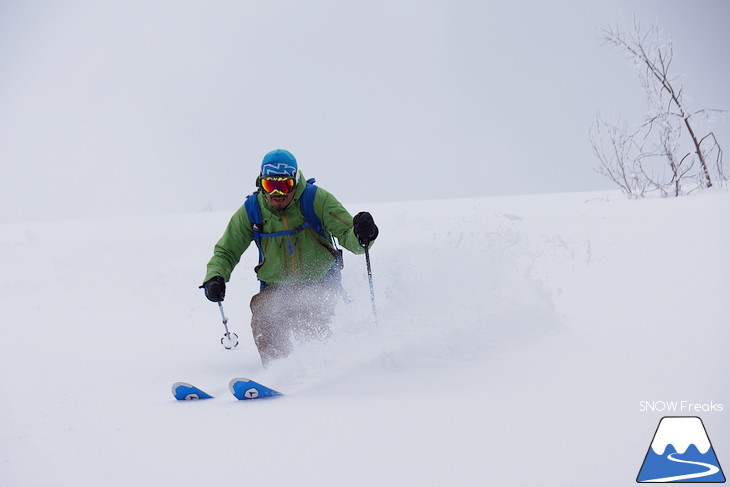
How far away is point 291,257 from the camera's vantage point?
491 centimetres

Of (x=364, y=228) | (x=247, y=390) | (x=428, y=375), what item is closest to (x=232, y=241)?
(x=364, y=228)

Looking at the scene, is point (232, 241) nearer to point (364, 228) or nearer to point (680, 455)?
point (364, 228)

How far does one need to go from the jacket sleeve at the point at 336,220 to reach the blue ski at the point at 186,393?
1.52 m

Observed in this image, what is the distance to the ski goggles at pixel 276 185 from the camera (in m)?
4.64

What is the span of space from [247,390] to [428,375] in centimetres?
101

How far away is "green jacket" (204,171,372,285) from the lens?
15.9 ft

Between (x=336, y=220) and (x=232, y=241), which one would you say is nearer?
(x=336, y=220)

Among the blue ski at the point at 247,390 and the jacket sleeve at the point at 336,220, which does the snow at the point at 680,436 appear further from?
the jacket sleeve at the point at 336,220

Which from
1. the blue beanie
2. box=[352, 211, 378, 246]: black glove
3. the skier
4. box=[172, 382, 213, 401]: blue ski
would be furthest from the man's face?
box=[172, 382, 213, 401]: blue ski

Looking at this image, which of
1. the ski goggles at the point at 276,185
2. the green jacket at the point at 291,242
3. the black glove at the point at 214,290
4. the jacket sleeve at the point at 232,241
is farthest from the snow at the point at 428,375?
the ski goggles at the point at 276,185

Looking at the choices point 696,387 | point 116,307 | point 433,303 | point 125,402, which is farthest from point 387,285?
point 116,307

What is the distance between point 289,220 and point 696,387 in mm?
2955

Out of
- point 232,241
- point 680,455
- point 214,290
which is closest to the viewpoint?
point 680,455

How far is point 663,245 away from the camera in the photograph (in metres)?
6.50
